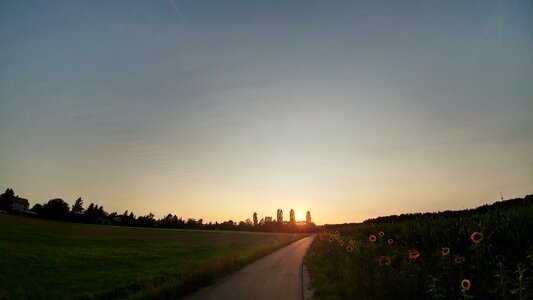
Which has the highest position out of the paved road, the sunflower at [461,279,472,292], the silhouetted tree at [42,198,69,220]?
the silhouetted tree at [42,198,69,220]

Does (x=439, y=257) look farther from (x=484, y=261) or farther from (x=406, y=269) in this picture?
(x=484, y=261)

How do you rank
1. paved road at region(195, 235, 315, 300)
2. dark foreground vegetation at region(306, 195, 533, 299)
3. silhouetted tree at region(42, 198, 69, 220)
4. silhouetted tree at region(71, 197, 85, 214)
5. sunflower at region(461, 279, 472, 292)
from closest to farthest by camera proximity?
sunflower at region(461, 279, 472, 292) → dark foreground vegetation at region(306, 195, 533, 299) → paved road at region(195, 235, 315, 300) → silhouetted tree at region(42, 198, 69, 220) → silhouetted tree at region(71, 197, 85, 214)

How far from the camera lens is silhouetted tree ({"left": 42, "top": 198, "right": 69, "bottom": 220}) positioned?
122613 millimetres

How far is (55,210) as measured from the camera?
125 metres

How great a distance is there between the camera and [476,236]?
23.3 feet

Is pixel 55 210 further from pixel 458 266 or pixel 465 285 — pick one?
pixel 465 285

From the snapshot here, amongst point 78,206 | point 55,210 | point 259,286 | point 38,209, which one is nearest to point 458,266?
point 259,286

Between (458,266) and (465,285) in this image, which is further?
(458,266)

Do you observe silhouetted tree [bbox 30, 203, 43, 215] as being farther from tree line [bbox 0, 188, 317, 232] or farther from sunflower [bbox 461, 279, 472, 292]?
sunflower [bbox 461, 279, 472, 292]

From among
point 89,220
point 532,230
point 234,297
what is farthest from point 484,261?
point 89,220

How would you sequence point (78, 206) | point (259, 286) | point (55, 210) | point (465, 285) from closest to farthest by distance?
point (465, 285), point (259, 286), point (55, 210), point (78, 206)

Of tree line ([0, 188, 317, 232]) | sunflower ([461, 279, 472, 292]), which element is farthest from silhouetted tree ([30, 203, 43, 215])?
sunflower ([461, 279, 472, 292])

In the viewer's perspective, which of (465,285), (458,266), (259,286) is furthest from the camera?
(259,286)

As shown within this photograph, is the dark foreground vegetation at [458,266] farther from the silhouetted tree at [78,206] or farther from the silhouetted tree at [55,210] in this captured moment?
the silhouetted tree at [78,206]
